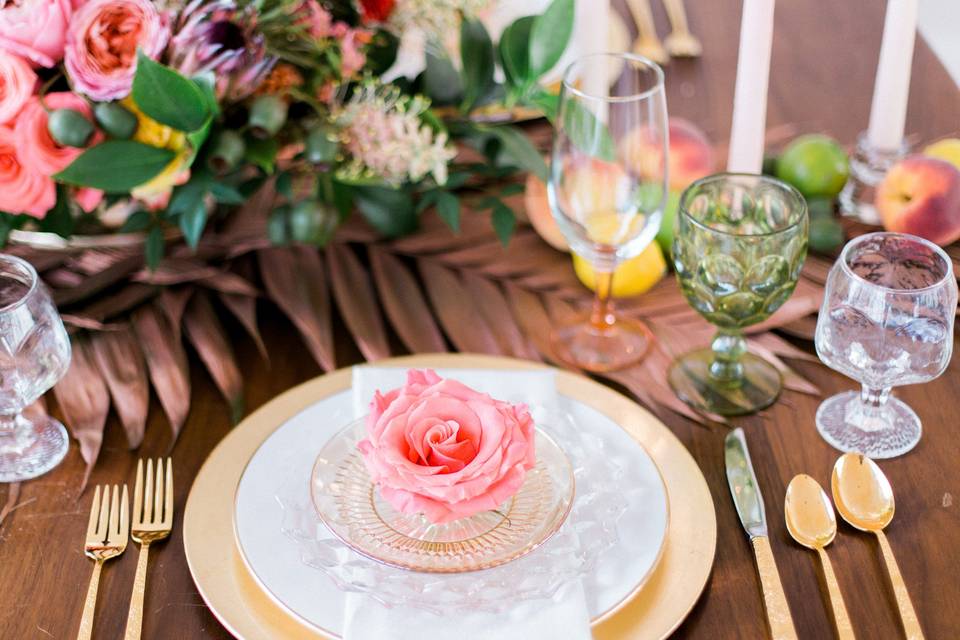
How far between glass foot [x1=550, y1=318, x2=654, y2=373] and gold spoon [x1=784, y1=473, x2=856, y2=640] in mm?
206

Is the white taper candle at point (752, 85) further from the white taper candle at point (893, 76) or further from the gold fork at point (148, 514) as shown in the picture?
the gold fork at point (148, 514)

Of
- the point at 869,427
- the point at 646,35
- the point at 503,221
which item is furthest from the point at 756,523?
the point at 646,35

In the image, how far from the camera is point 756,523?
2.34 ft

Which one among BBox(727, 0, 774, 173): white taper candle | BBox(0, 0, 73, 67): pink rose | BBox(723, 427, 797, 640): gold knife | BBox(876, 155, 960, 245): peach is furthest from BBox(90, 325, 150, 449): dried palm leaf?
BBox(876, 155, 960, 245): peach

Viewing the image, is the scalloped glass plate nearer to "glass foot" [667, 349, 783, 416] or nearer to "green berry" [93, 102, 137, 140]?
"glass foot" [667, 349, 783, 416]

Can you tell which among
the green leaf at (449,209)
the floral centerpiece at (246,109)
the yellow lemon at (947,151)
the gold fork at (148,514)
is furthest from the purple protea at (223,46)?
the yellow lemon at (947,151)

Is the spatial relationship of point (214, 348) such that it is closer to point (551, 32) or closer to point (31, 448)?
point (31, 448)

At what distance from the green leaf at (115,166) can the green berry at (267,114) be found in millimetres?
79

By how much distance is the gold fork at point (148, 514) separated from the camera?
26.3 inches

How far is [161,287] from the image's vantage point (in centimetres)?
97

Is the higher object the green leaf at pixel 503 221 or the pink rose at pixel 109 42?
the pink rose at pixel 109 42

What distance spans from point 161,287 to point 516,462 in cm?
47

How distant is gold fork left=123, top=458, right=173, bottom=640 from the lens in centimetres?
67

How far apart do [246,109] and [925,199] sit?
0.64 meters
